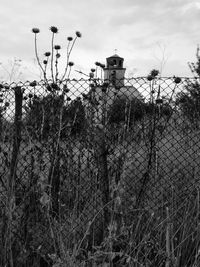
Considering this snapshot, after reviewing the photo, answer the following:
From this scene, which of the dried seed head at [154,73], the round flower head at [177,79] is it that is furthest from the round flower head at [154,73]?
the round flower head at [177,79]

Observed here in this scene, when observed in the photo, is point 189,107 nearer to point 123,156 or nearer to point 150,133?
point 150,133

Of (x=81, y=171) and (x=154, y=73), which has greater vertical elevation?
(x=154, y=73)

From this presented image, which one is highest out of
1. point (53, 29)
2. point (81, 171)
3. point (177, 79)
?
point (53, 29)

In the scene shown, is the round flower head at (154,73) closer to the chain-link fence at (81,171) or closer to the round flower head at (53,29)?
the chain-link fence at (81,171)

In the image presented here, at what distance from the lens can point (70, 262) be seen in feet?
6.14

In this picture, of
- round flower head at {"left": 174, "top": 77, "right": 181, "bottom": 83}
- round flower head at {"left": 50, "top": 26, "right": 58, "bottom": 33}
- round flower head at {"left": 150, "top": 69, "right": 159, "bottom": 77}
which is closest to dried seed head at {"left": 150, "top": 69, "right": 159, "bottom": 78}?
round flower head at {"left": 150, "top": 69, "right": 159, "bottom": 77}

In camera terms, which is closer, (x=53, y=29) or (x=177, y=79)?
(x=177, y=79)

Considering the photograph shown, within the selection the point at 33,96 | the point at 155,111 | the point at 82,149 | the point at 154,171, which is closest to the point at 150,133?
the point at 155,111

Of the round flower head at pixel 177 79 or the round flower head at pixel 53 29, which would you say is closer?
the round flower head at pixel 177 79

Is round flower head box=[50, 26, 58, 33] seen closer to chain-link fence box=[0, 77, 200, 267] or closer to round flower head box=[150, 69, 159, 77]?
chain-link fence box=[0, 77, 200, 267]

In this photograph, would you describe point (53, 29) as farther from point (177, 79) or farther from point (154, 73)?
point (177, 79)

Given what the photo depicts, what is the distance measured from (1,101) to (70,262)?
1745 mm

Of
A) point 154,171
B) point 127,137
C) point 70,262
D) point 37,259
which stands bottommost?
point 37,259

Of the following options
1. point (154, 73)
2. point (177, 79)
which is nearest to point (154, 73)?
point (154, 73)
